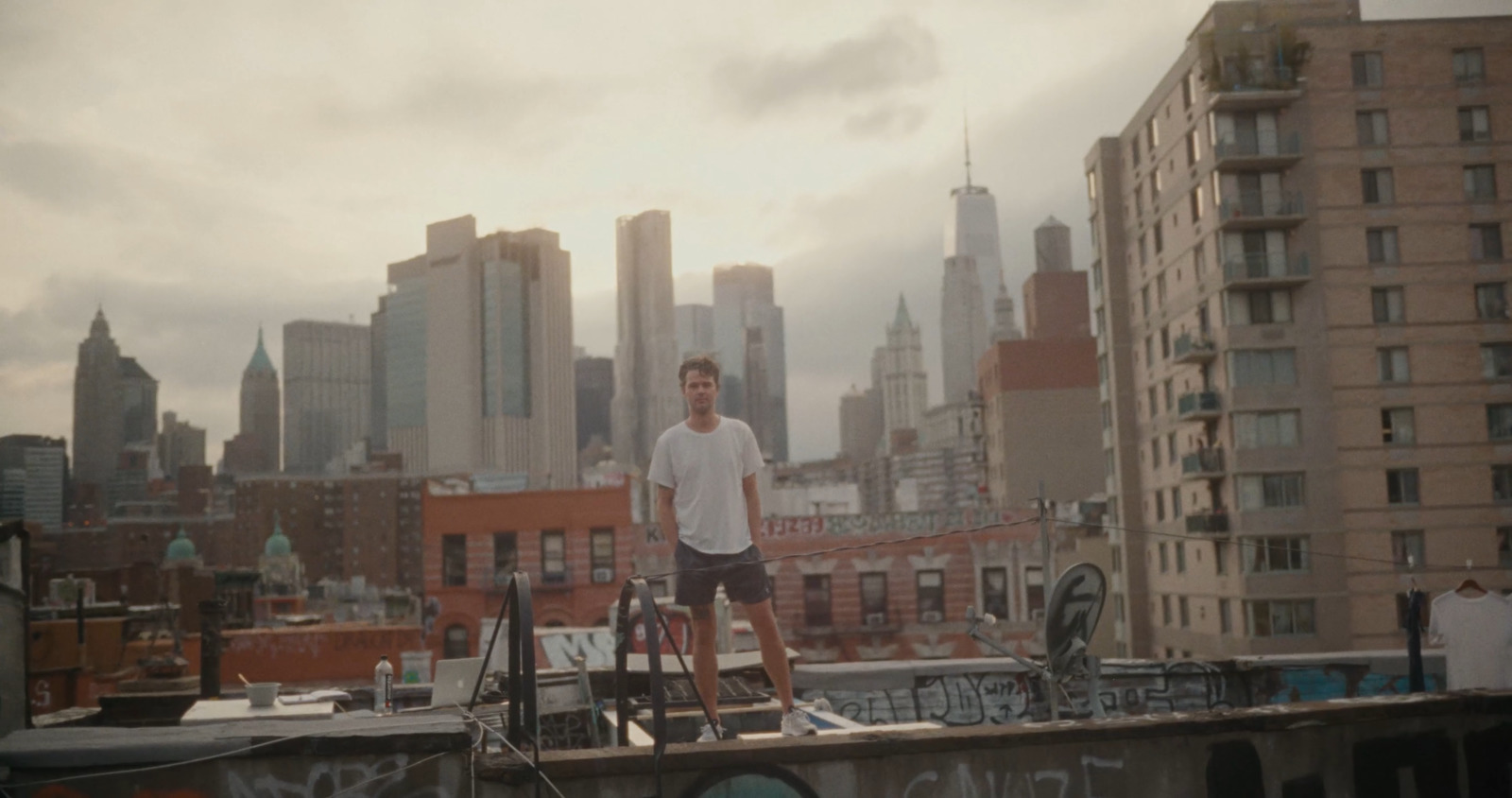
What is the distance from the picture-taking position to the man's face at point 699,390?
8.16 m

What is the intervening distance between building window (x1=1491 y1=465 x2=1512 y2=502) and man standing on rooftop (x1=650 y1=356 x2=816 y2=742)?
53.0m

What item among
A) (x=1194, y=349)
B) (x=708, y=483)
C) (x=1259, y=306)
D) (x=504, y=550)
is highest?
(x=1259, y=306)

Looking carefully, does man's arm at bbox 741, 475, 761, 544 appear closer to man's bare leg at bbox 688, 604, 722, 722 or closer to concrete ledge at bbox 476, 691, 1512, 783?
man's bare leg at bbox 688, 604, 722, 722

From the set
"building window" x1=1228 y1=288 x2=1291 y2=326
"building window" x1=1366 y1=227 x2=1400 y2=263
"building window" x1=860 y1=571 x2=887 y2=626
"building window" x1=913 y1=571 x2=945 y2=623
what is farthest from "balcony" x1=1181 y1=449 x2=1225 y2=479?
"building window" x1=860 y1=571 x2=887 y2=626

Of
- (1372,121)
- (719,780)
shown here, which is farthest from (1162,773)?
(1372,121)

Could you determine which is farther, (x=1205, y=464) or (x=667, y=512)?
(x=1205, y=464)

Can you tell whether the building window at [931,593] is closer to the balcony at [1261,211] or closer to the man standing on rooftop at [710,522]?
the balcony at [1261,211]

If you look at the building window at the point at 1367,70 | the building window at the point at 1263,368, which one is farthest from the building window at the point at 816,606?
the building window at the point at 1367,70

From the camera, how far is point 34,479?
159m

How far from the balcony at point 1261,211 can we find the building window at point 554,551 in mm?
33292

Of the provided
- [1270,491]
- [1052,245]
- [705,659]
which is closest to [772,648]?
[705,659]

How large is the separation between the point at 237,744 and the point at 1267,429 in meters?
52.5

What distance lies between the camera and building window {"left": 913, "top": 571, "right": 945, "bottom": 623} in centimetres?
5816

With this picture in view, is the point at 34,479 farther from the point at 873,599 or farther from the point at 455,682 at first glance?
the point at 455,682
